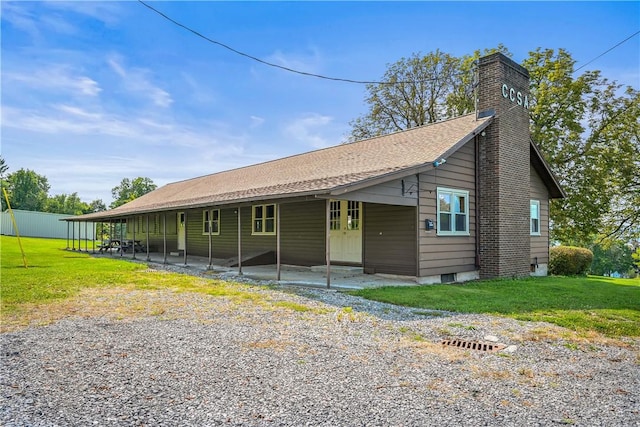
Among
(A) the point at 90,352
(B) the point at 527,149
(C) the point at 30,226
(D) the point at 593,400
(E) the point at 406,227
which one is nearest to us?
(D) the point at 593,400

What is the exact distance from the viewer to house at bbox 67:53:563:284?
10117 millimetres

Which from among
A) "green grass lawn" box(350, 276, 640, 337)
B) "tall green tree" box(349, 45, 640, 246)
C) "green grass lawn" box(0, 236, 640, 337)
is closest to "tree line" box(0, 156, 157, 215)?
"tall green tree" box(349, 45, 640, 246)

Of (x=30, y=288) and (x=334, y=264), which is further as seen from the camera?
(x=334, y=264)

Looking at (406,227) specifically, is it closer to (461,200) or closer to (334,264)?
(461,200)

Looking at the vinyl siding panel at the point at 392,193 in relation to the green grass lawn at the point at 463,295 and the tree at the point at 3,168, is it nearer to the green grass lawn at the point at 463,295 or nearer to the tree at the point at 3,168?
the green grass lawn at the point at 463,295

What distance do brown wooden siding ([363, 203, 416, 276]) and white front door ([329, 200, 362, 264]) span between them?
406mm

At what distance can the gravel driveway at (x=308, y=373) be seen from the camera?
2.94m

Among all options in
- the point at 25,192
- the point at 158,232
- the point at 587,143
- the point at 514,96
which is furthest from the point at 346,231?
the point at 25,192

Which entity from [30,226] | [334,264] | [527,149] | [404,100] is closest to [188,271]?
[334,264]

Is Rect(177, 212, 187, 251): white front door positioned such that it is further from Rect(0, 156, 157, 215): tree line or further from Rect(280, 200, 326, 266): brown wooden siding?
Rect(0, 156, 157, 215): tree line

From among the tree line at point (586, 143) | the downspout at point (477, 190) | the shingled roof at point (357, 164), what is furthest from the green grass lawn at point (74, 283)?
the tree line at point (586, 143)

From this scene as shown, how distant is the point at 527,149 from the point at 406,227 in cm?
524

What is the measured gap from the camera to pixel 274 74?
498 inches

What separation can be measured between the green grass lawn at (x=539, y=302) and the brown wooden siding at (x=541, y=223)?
156 inches
